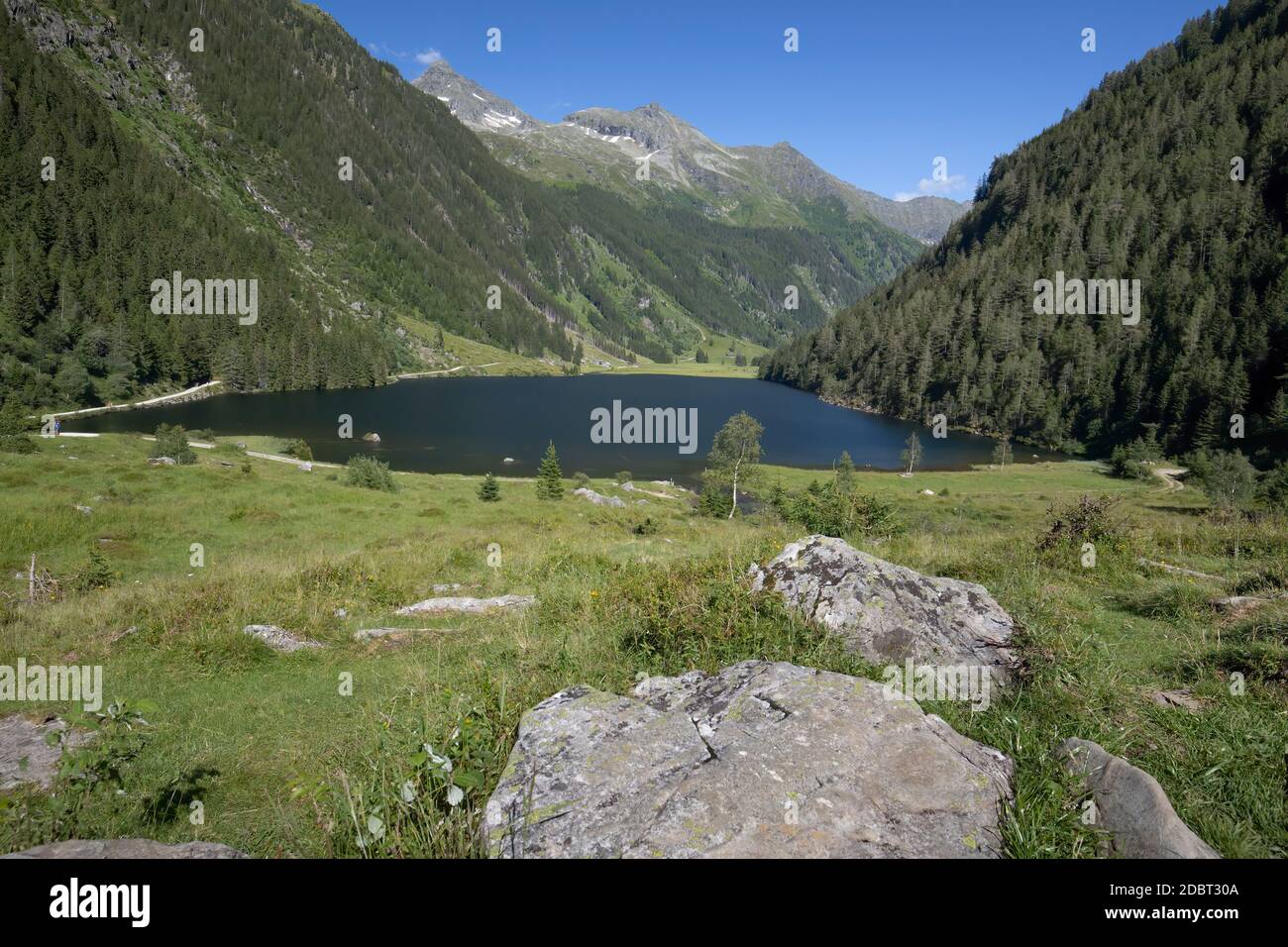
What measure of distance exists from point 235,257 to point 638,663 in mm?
217995

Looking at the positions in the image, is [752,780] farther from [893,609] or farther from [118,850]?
[893,609]

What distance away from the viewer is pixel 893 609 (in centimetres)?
827

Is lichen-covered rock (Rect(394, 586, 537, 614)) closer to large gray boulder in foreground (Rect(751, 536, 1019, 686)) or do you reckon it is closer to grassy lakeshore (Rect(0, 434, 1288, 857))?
grassy lakeshore (Rect(0, 434, 1288, 857))

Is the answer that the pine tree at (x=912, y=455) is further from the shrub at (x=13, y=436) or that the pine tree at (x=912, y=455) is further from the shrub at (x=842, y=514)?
the shrub at (x=13, y=436)

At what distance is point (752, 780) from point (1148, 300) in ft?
626

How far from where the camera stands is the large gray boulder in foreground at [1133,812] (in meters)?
3.71

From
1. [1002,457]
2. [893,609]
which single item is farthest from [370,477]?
[1002,457]

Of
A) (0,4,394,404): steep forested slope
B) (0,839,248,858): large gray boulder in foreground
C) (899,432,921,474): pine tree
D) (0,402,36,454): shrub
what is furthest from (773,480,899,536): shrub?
(0,4,394,404): steep forested slope

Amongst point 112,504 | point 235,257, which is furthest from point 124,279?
point 112,504

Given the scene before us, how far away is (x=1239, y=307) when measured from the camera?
121 metres

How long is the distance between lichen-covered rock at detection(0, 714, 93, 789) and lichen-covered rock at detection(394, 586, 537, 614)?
6060mm

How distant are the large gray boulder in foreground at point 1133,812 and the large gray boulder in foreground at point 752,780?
0.57 m

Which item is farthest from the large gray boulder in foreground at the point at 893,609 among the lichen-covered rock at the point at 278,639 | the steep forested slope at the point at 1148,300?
the steep forested slope at the point at 1148,300
